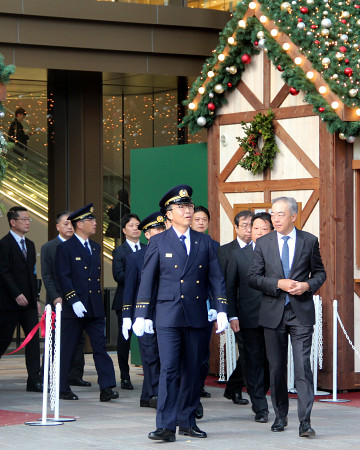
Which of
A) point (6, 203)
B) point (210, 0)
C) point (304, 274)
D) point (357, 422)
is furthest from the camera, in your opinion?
point (6, 203)

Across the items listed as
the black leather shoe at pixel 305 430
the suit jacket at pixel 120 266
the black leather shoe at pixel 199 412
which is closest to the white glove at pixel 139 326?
the black leather shoe at pixel 199 412

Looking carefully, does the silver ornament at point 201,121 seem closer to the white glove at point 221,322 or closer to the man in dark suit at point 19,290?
the man in dark suit at point 19,290

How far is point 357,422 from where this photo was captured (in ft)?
28.1

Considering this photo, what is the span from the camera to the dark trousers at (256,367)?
28.7 feet

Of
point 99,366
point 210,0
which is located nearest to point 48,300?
point 99,366

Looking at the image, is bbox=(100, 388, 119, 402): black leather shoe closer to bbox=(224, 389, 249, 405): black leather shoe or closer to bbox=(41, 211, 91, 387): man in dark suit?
bbox=(224, 389, 249, 405): black leather shoe

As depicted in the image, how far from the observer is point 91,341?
391 inches

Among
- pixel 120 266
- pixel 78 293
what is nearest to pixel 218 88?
pixel 120 266

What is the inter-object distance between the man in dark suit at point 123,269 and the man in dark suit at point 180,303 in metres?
3.04

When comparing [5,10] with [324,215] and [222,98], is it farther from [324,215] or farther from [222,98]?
[324,215]

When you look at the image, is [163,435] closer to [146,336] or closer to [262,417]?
[262,417]

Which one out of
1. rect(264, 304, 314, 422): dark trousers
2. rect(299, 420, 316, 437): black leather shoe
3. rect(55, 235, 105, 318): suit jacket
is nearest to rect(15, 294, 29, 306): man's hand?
rect(55, 235, 105, 318): suit jacket

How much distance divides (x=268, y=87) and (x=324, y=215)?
1.67 metres

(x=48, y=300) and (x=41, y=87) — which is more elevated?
(x=41, y=87)
